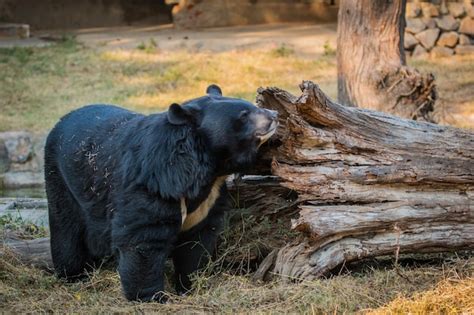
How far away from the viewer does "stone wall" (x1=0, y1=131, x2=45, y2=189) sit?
9.82m

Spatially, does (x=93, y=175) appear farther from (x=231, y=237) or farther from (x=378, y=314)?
(x=378, y=314)

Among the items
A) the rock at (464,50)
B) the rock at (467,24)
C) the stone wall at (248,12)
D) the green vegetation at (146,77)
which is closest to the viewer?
the green vegetation at (146,77)

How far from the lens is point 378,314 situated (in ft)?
14.3

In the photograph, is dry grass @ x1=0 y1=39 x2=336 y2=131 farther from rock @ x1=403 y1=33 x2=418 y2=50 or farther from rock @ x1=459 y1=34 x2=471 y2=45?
rock @ x1=459 y1=34 x2=471 y2=45

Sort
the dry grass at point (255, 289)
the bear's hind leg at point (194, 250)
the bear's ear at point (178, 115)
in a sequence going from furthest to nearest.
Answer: the bear's hind leg at point (194, 250)
the bear's ear at point (178, 115)
the dry grass at point (255, 289)

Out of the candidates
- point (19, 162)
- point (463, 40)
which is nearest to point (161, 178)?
point (19, 162)

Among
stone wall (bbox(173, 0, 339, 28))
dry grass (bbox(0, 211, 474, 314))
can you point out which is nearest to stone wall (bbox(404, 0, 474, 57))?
stone wall (bbox(173, 0, 339, 28))

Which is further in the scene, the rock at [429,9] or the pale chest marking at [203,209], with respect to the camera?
the rock at [429,9]

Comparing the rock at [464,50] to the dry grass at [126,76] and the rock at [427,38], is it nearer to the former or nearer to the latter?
the rock at [427,38]

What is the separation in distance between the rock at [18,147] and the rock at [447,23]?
8606mm

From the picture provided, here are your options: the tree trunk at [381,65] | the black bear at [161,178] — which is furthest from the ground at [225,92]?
the tree trunk at [381,65]

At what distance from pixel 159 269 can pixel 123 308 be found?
32cm

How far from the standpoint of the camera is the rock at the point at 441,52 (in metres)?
15.1

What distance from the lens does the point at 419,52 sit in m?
15.0
